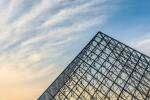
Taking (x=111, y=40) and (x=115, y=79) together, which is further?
(x=111, y=40)

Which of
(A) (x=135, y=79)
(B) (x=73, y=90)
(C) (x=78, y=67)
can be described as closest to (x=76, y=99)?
(B) (x=73, y=90)

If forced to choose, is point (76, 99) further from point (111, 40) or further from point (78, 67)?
point (111, 40)

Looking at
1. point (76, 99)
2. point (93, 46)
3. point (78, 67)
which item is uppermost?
point (93, 46)

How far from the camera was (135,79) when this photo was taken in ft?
118

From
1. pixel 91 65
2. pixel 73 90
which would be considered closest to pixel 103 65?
pixel 91 65

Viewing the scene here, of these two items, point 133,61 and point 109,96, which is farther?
point 133,61

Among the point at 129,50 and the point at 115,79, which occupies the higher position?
the point at 129,50

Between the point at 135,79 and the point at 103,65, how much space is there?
10.5 feet

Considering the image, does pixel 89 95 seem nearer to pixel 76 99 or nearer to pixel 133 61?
pixel 76 99

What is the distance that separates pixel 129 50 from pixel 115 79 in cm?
384

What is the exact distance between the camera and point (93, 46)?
38.2 metres

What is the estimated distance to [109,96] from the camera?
34812mm

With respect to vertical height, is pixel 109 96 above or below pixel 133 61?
below

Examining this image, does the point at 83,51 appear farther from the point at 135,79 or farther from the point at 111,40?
the point at 135,79
